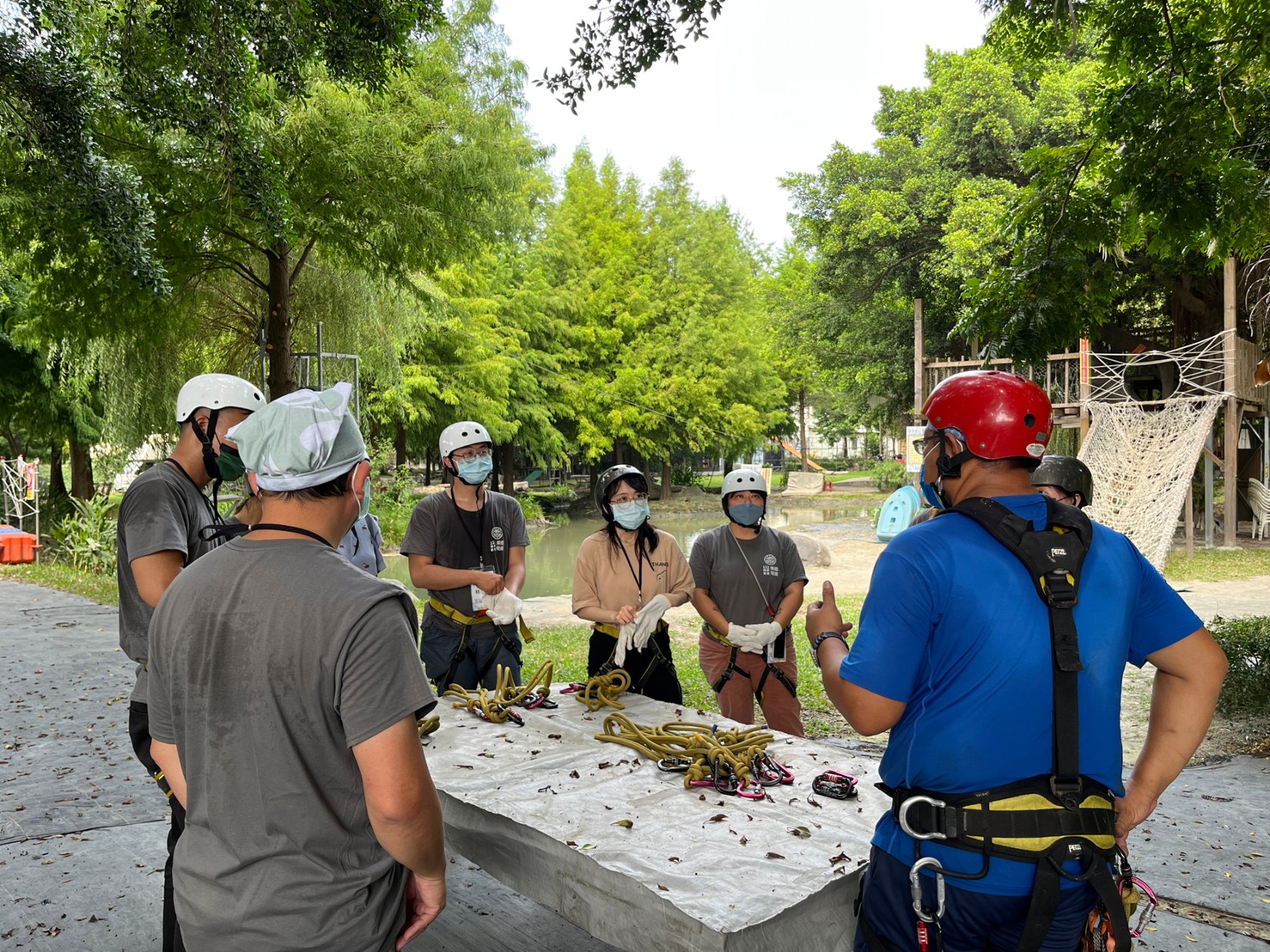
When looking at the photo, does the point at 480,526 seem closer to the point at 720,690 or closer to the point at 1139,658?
the point at 720,690

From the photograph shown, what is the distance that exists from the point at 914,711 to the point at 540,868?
1248 mm

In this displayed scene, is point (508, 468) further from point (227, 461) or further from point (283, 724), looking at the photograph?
point (283, 724)

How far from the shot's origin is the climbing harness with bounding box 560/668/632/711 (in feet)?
13.0

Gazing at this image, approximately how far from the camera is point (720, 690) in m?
5.00

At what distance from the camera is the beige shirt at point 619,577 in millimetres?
4727

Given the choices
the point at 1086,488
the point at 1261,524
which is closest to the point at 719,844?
the point at 1086,488

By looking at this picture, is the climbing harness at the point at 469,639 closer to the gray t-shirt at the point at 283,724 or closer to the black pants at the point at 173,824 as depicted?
the black pants at the point at 173,824

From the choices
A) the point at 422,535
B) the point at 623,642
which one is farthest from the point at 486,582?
the point at 623,642

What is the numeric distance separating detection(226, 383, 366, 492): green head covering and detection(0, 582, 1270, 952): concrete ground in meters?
1.41

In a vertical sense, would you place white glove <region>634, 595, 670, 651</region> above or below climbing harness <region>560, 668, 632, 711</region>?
above

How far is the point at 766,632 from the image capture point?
188 inches

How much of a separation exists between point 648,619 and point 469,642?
983 millimetres

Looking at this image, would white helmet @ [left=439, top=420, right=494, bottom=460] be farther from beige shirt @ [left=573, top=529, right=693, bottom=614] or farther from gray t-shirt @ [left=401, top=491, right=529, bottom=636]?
beige shirt @ [left=573, top=529, right=693, bottom=614]

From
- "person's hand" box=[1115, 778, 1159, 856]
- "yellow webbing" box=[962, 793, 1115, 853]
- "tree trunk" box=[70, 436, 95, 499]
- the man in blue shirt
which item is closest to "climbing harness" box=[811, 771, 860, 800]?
the man in blue shirt
